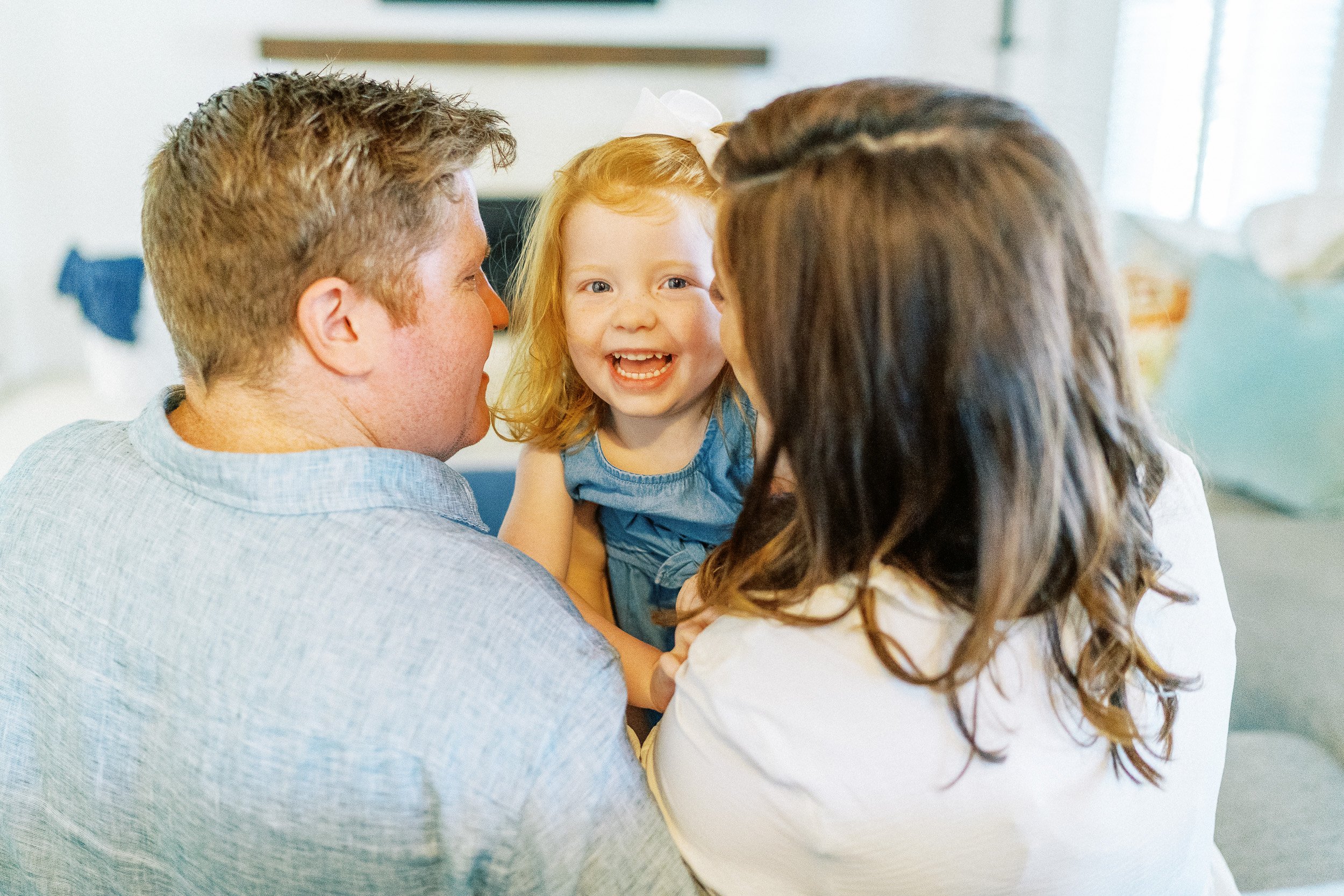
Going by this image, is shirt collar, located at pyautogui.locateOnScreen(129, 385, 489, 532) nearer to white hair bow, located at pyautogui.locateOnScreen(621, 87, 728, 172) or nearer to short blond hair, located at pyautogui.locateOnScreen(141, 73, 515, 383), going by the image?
short blond hair, located at pyautogui.locateOnScreen(141, 73, 515, 383)

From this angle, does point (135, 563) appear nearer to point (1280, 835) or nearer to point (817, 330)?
point (817, 330)

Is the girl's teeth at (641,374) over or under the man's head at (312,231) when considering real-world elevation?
under

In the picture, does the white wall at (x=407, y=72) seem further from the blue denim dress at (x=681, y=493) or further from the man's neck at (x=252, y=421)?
the man's neck at (x=252, y=421)

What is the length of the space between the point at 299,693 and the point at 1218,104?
342 centimetres

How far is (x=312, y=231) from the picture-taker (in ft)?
2.88

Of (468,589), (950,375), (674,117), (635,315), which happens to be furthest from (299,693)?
(674,117)

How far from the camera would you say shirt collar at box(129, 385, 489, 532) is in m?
0.80

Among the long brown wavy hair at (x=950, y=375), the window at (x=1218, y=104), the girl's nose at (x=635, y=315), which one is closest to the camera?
the long brown wavy hair at (x=950, y=375)

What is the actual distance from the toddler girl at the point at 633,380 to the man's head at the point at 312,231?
345 mm

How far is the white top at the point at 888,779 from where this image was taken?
2.36 feet

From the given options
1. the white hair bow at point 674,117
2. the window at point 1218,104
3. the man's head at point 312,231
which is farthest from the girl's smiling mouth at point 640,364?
the window at point 1218,104

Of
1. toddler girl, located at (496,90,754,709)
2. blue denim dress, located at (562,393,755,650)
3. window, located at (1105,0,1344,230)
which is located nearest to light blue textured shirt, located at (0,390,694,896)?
toddler girl, located at (496,90,754,709)

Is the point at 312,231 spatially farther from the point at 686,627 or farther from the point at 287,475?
the point at 686,627

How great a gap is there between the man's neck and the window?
2.47 m
